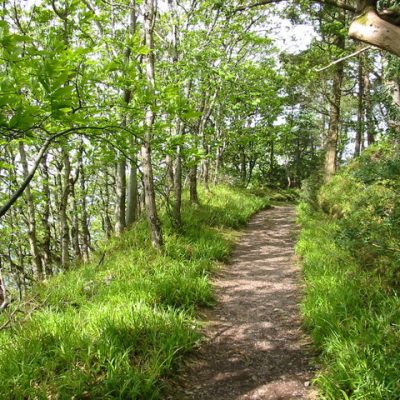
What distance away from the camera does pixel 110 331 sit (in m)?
4.04

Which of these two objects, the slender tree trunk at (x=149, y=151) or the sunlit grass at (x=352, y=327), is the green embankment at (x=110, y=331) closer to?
the slender tree trunk at (x=149, y=151)

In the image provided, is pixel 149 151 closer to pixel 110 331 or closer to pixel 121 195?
pixel 121 195

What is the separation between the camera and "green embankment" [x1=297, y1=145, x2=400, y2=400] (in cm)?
329

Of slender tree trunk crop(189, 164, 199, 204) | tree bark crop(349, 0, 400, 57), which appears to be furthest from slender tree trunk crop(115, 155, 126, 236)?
tree bark crop(349, 0, 400, 57)

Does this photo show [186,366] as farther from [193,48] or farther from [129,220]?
[193,48]

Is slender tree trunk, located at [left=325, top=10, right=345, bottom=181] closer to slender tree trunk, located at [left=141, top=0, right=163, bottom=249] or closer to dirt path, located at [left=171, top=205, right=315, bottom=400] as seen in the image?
dirt path, located at [left=171, top=205, right=315, bottom=400]

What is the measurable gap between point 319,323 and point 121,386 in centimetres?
266

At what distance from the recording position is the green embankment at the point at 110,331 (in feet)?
11.2

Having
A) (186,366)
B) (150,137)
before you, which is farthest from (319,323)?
(150,137)

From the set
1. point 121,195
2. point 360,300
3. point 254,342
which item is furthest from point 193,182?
point 360,300

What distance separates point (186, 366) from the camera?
4184 mm

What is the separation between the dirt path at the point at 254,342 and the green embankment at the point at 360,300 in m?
0.34

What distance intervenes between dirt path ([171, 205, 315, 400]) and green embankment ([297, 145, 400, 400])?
338mm

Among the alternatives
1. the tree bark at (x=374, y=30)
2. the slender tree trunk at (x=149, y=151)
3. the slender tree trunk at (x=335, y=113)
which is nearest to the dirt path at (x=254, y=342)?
the slender tree trunk at (x=149, y=151)
